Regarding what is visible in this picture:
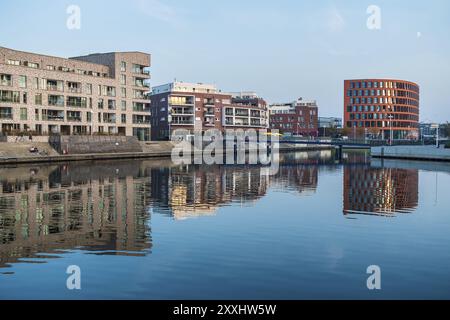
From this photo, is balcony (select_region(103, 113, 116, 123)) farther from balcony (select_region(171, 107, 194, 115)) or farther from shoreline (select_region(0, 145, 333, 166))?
balcony (select_region(171, 107, 194, 115))

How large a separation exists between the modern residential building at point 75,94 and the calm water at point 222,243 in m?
56.9

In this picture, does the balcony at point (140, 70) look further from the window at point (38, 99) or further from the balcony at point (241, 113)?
the balcony at point (241, 113)

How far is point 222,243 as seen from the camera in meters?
24.4

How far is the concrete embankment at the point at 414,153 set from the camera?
339 feet

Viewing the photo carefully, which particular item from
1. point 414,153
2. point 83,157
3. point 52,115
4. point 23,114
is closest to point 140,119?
point 52,115

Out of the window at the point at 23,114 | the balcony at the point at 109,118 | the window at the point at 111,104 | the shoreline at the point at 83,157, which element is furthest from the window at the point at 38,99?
the window at the point at 111,104

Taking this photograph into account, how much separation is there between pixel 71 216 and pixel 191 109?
435 feet

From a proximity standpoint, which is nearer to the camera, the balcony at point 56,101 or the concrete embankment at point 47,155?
the concrete embankment at point 47,155

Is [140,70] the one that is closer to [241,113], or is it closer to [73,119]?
[73,119]

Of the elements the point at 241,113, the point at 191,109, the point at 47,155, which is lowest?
the point at 47,155

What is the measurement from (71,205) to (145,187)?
13632 millimetres

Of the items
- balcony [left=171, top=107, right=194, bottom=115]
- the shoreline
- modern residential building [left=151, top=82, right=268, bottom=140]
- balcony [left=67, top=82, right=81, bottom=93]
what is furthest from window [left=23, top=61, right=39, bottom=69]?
balcony [left=171, top=107, right=194, bottom=115]

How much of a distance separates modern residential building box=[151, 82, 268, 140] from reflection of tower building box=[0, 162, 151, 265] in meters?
104

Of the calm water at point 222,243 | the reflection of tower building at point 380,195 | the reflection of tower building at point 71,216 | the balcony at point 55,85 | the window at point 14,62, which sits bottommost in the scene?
the reflection of tower building at point 380,195
